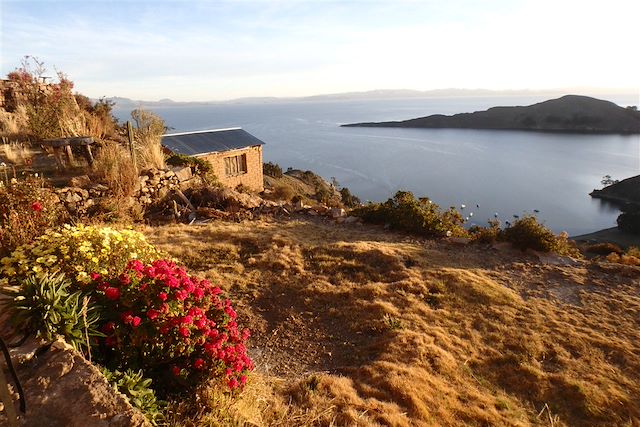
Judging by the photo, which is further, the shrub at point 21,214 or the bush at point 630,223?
the bush at point 630,223

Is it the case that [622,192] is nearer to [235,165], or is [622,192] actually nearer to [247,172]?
[247,172]

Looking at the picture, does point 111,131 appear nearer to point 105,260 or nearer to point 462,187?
point 105,260

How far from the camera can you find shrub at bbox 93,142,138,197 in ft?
32.9

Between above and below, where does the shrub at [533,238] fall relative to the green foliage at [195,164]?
below

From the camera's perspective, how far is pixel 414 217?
1241 cm

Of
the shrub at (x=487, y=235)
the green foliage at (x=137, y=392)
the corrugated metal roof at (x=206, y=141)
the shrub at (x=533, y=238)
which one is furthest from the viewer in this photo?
the corrugated metal roof at (x=206, y=141)

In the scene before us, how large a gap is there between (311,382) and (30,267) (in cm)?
348

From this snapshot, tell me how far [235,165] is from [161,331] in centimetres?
1841

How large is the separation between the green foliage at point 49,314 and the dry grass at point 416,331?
1166 millimetres

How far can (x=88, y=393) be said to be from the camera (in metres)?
2.62

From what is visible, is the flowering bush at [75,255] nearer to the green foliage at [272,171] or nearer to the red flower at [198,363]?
the red flower at [198,363]

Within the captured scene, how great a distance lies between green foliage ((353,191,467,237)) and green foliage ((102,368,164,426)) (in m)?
10.3

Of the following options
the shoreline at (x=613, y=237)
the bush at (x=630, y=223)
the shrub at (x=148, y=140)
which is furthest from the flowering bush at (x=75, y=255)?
the bush at (x=630, y=223)

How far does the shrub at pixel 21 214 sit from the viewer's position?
18.5ft
